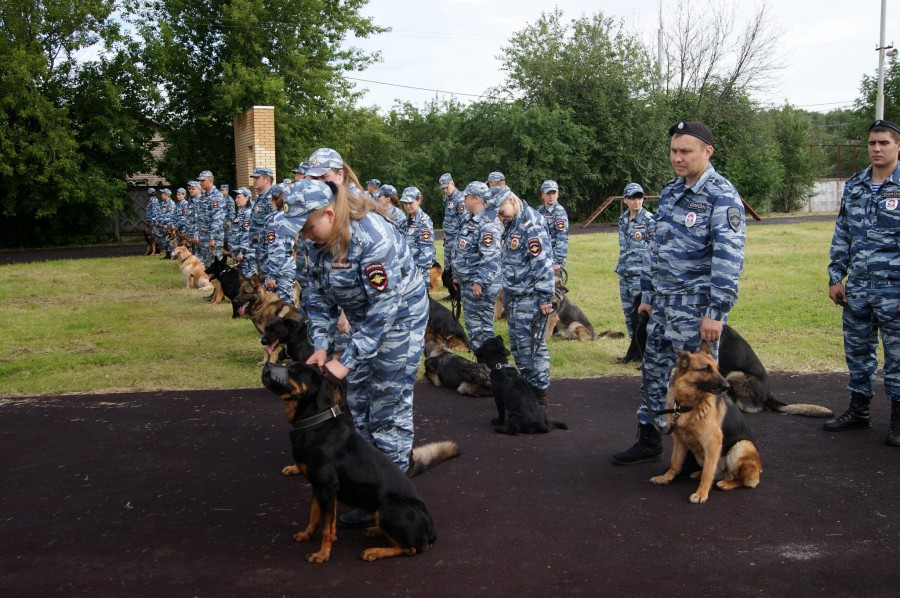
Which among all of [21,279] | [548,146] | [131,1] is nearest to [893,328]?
[21,279]

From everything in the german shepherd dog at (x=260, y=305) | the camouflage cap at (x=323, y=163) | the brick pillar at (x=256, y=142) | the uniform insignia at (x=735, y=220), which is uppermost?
the brick pillar at (x=256, y=142)

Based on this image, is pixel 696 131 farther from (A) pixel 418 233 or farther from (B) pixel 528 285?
(A) pixel 418 233

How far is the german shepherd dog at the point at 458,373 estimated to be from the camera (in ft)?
25.2

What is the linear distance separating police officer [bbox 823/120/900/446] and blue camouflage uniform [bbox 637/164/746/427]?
5.82ft

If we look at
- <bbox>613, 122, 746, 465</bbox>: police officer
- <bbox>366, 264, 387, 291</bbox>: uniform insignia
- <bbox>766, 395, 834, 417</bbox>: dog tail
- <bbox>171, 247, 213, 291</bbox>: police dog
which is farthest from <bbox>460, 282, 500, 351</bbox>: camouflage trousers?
<bbox>171, 247, 213, 291</bbox>: police dog

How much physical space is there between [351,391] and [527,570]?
154 centimetres

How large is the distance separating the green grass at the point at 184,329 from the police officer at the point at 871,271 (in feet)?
8.02

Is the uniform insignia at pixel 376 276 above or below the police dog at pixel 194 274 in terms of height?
above

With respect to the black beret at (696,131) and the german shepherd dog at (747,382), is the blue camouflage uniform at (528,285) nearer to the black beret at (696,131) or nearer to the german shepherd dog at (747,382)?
the german shepherd dog at (747,382)

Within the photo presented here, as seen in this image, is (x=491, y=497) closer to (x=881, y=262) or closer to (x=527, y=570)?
(x=527, y=570)

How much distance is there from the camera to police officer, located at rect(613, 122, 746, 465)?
4.70m

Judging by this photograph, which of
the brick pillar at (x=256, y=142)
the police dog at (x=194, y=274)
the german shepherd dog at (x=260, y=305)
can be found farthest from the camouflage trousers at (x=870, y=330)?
the brick pillar at (x=256, y=142)

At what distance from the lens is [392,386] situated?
14.4 feet

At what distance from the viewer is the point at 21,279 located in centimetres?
2000
